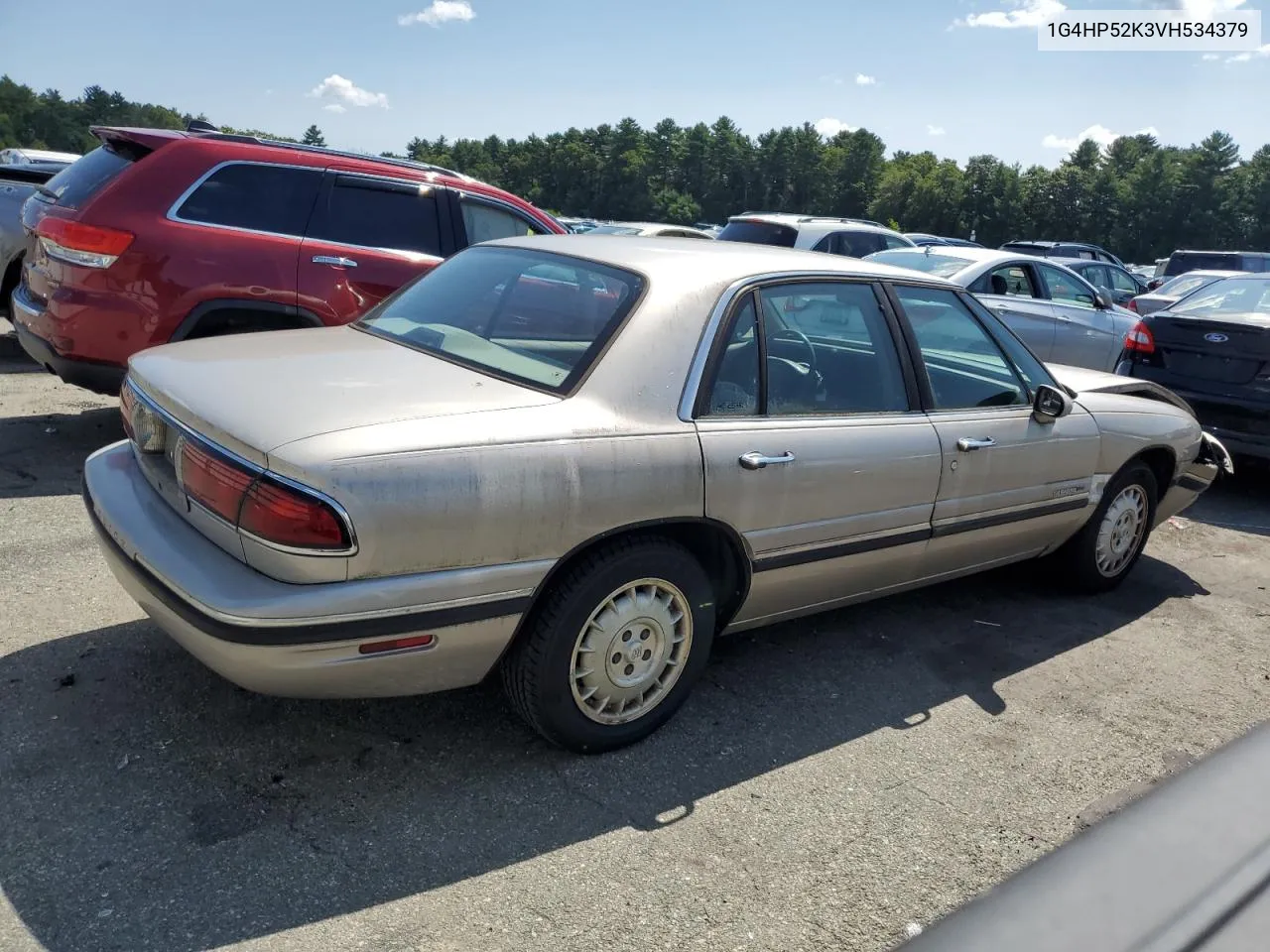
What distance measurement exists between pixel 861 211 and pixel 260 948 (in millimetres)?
72982

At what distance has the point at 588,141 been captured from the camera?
3452 inches

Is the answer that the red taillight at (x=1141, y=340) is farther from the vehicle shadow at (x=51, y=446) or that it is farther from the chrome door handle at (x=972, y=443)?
the vehicle shadow at (x=51, y=446)

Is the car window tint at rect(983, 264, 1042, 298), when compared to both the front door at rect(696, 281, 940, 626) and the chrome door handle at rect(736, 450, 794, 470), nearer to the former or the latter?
the front door at rect(696, 281, 940, 626)

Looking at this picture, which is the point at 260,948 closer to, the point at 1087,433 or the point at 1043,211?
the point at 1087,433

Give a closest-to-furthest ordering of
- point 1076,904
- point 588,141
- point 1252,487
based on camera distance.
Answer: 1. point 1076,904
2. point 1252,487
3. point 588,141

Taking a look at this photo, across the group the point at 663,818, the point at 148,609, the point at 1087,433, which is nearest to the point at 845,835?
the point at 663,818

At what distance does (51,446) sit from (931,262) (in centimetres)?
710

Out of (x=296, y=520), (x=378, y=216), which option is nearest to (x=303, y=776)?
(x=296, y=520)

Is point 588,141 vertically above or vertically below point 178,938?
above

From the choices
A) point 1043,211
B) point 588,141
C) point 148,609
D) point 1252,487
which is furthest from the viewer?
point 588,141

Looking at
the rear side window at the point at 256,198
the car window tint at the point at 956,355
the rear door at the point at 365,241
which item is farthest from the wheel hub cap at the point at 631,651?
the rear side window at the point at 256,198

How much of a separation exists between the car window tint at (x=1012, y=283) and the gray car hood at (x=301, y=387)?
276 inches

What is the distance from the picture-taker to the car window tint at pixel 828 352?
3.46 m

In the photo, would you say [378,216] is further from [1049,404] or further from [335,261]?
[1049,404]
